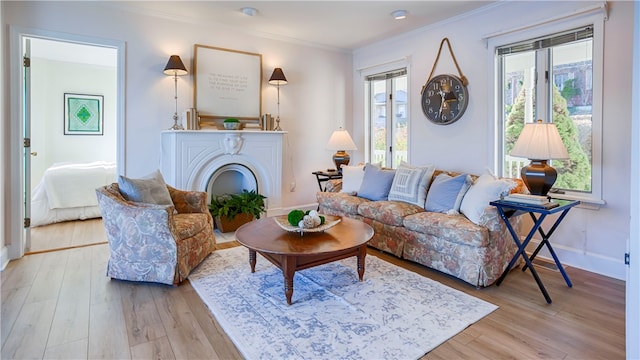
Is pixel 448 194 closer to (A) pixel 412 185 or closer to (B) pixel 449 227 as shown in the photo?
(A) pixel 412 185

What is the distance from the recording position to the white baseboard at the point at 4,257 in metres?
3.10

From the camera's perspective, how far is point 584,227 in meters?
3.14

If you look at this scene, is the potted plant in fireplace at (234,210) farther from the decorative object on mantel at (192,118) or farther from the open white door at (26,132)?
the open white door at (26,132)

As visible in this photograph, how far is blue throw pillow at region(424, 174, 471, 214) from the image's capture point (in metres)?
3.25

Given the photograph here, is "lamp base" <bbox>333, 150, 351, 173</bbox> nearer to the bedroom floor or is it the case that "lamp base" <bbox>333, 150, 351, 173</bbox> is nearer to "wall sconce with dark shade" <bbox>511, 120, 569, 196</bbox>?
"wall sconce with dark shade" <bbox>511, 120, 569, 196</bbox>

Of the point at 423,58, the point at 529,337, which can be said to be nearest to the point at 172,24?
the point at 423,58

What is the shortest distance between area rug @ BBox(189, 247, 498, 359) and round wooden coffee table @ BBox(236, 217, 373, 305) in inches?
7.4

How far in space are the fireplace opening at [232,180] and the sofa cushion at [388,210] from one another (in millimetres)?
1707

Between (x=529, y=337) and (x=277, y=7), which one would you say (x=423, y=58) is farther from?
(x=529, y=337)

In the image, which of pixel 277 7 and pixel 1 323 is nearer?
pixel 1 323

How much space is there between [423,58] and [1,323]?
4.69 metres

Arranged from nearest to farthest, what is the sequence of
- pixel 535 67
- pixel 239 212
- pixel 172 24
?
1. pixel 535 67
2. pixel 172 24
3. pixel 239 212

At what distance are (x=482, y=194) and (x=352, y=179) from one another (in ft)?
5.47

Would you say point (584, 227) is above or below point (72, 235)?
above
